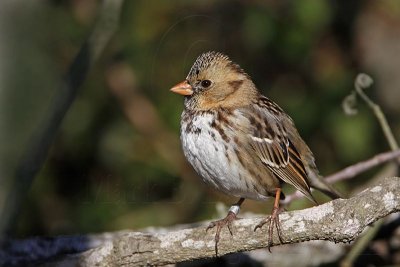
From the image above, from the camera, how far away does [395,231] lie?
394cm

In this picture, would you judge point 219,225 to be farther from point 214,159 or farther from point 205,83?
point 205,83

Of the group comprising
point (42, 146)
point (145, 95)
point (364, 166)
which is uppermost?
point (42, 146)

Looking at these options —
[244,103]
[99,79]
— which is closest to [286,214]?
[244,103]

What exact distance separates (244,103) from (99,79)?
185 centimetres

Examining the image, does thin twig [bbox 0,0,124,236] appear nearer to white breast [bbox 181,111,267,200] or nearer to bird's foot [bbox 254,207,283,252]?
white breast [bbox 181,111,267,200]

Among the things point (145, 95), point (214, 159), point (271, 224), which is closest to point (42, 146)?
point (214, 159)

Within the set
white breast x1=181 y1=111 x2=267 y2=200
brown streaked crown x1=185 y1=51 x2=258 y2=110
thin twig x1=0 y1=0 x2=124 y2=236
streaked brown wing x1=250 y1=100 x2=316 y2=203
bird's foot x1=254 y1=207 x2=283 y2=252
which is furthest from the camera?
brown streaked crown x1=185 y1=51 x2=258 y2=110

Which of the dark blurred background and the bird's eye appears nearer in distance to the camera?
the bird's eye

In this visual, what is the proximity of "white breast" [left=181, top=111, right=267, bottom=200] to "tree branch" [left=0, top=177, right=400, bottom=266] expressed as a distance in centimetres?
43

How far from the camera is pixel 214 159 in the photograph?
11.5 ft

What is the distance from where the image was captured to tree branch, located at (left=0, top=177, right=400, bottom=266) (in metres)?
2.72

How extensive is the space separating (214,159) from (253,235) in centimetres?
56

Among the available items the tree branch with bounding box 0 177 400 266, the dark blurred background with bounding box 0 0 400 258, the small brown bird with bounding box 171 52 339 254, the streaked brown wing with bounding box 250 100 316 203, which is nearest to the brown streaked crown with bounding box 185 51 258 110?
the small brown bird with bounding box 171 52 339 254

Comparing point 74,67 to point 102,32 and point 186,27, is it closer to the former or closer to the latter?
point 102,32
